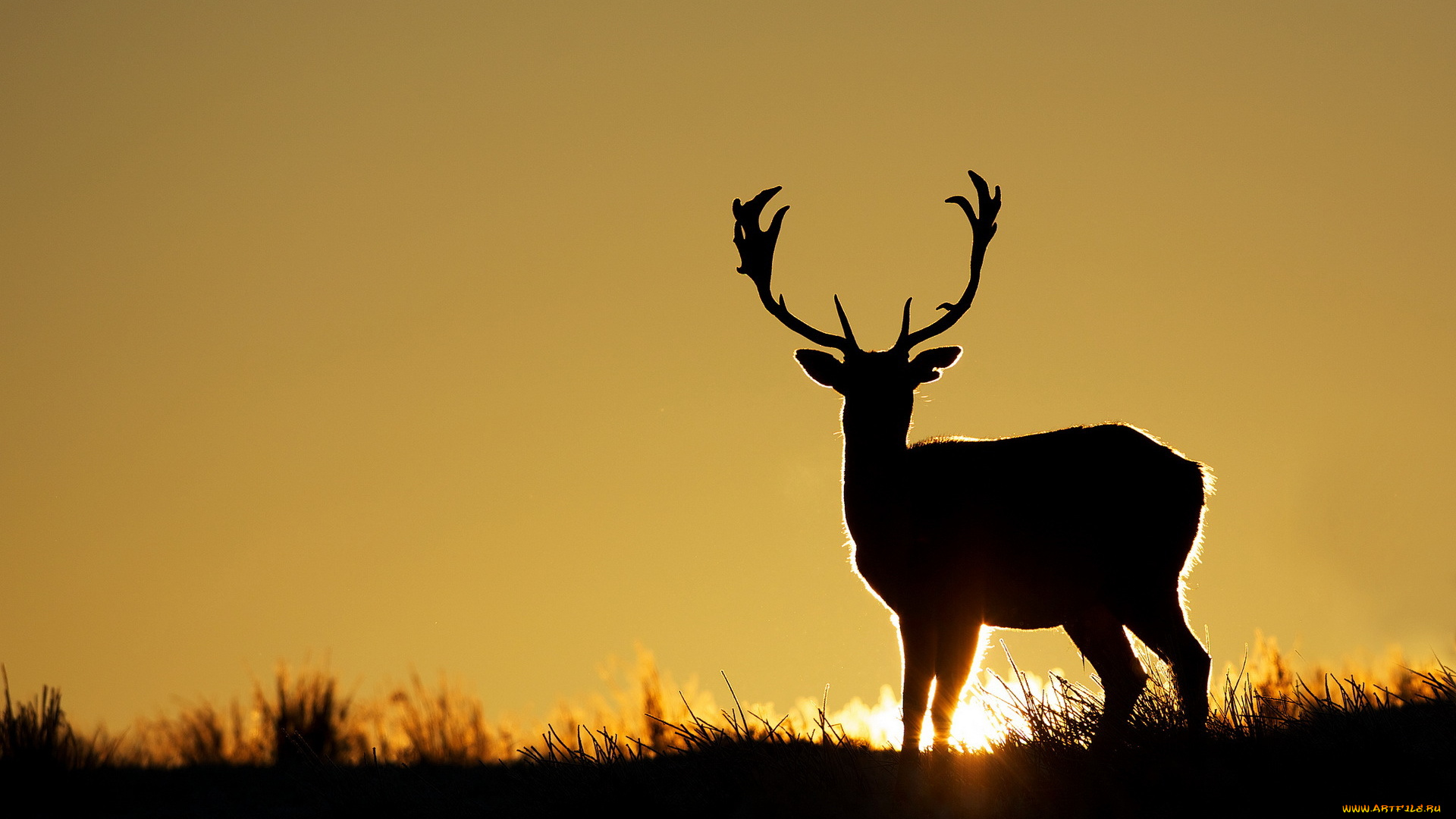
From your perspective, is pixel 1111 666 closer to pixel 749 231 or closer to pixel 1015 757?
A: pixel 1015 757

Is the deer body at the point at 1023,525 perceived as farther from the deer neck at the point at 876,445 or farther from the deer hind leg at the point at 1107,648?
the deer hind leg at the point at 1107,648

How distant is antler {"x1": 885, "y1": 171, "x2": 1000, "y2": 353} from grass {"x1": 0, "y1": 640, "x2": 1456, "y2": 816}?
2129mm

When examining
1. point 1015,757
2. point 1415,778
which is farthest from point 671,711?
point 1415,778

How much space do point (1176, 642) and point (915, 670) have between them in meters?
1.35

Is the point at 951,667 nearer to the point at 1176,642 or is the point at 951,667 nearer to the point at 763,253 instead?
the point at 1176,642

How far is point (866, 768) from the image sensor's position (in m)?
6.36

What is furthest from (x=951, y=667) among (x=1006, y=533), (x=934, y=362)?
(x=934, y=362)

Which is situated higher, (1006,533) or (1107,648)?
(1006,533)

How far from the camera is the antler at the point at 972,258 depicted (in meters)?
7.35

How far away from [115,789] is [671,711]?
360 cm

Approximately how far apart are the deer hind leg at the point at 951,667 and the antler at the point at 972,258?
5.32 ft

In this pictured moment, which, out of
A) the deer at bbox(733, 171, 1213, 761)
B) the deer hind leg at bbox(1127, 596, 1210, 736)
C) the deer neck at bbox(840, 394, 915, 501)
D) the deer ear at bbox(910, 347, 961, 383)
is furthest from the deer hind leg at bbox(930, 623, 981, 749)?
the deer ear at bbox(910, 347, 961, 383)

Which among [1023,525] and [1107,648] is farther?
[1107,648]

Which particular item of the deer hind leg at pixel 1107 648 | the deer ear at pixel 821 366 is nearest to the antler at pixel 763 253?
the deer ear at pixel 821 366
